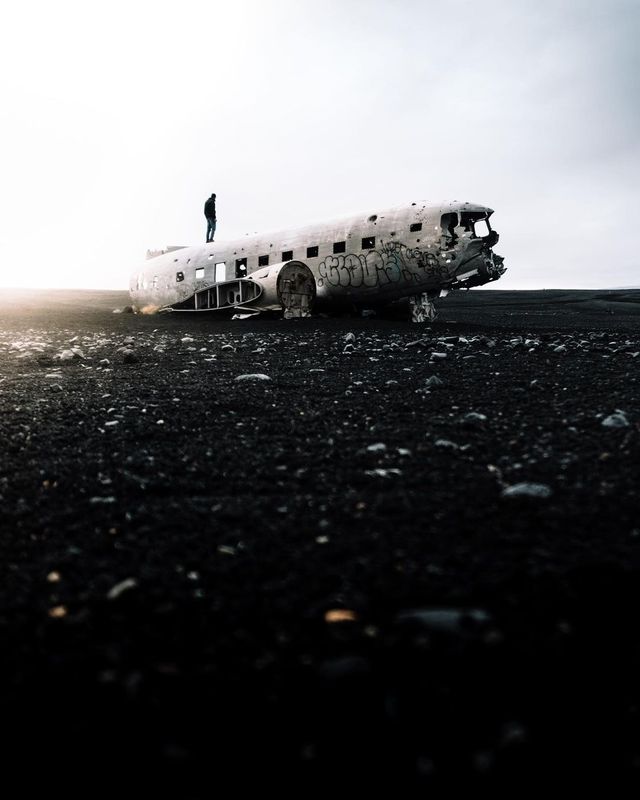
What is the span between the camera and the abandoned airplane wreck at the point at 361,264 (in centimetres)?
1744

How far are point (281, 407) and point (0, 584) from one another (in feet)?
10.6

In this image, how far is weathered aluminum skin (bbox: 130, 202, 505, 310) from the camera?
17406 mm

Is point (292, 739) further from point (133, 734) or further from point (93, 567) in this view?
point (93, 567)

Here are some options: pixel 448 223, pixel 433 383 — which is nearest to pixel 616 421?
pixel 433 383

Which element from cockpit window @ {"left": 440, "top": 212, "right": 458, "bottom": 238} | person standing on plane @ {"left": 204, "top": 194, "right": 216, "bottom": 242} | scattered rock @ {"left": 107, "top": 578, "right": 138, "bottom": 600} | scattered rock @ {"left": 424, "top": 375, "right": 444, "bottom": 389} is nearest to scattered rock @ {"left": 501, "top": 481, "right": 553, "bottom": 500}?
scattered rock @ {"left": 107, "top": 578, "right": 138, "bottom": 600}

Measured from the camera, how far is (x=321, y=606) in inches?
70.8

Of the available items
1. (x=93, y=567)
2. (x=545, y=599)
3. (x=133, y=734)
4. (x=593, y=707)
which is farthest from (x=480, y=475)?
(x=133, y=734)

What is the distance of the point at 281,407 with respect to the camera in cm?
504

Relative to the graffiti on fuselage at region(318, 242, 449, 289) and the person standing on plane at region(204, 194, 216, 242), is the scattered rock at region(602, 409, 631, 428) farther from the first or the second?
the person standing on plane at region(204, 194, 216, 242)

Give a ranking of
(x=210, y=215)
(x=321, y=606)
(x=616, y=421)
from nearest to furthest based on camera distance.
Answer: (x=321, y=606) < (x=616, y=421) < (x=210, y=215)

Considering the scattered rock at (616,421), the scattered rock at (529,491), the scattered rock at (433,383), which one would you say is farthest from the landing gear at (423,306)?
the scattered rock at (529,491)

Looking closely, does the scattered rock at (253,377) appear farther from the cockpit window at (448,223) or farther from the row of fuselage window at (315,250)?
the row of fuselage window at (315,250)

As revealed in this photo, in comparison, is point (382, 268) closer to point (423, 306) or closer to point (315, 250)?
point (423, 306)

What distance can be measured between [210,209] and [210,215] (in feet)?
0.98
